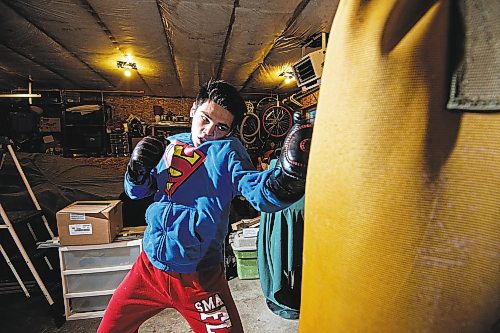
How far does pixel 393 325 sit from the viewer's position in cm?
36

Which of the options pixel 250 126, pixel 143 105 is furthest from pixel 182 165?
pixel 143 105

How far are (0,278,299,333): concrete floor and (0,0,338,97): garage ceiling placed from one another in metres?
2.69

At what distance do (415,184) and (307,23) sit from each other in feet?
10.2

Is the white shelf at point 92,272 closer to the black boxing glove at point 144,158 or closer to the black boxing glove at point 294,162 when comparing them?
the black boxing glove at point 144,158

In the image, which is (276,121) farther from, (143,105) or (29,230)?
(29,230)

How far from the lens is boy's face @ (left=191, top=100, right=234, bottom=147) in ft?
4.36

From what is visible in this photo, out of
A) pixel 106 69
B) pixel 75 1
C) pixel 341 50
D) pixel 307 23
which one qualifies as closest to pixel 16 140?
pixel 106 69

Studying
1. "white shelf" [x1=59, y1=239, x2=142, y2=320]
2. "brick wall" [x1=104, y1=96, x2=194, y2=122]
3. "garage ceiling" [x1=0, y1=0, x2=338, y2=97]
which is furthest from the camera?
"brick wall" [x1=104, y1=96, x2=194, y2=122]

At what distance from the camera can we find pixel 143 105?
7.49 metres

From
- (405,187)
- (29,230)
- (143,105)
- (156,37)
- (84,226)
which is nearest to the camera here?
(405,187)

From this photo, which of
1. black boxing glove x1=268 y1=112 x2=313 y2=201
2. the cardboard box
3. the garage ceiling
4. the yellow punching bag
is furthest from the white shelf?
the yellow punching bag

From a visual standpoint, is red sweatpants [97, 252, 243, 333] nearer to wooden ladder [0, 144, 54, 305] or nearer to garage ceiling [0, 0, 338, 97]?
wooden ladder [0, 144, 54, 305]

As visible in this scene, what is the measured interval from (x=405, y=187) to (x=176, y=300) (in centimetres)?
118

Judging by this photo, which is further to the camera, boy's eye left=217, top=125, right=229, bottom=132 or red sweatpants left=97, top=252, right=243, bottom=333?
boy's eye left=217, top=125, right=229, bottom=132
